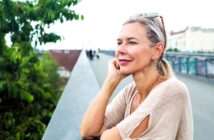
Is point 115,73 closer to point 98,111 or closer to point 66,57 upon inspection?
point 98,111

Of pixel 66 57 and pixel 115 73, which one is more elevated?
pixel 115 73

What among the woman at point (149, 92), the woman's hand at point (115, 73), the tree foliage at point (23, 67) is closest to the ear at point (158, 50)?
the woman at point (149, 92)

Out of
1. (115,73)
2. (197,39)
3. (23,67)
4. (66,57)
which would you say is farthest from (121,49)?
(197,39)

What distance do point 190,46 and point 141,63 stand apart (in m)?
93.5

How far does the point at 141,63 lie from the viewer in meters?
1.95

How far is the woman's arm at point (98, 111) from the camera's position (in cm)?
223

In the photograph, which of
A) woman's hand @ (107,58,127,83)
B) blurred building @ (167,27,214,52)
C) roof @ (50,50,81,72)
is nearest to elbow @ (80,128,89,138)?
woman's hand @ (107,58,127,83)

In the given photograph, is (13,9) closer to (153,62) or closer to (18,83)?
(18,83)

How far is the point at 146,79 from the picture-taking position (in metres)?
2.03

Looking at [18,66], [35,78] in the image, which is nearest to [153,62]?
[18,66]

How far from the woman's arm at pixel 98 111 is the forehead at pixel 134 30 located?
1.25 feet

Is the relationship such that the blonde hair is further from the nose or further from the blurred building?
the blurred building

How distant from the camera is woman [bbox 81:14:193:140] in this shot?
177cm

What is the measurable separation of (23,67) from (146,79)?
900 cm
